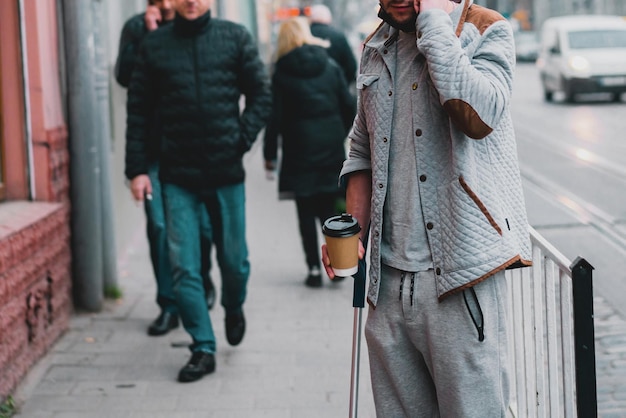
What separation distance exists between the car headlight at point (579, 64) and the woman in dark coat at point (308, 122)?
16587 mm

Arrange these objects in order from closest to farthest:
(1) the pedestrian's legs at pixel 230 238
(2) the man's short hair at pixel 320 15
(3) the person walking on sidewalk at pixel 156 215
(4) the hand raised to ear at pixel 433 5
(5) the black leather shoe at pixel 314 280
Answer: (4) the hand raised to ear at pixel 433 5 → (1) the pedestrian's legs at pixel 230 238 → (3) the person walking on sidewalk at pixel 156 215 → (5) the black leather shoe at pixel 314 280 → (2) the man's short hair at pixel 320 15

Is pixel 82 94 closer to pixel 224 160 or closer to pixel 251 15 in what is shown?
pixel 224 160

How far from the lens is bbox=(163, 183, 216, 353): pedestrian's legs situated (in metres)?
5.31

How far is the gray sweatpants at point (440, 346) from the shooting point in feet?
9.57

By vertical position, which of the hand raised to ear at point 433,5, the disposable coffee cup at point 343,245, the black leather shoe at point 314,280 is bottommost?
the black leather shoe at point 314,280

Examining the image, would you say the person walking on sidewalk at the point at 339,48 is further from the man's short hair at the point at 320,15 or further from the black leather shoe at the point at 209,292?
the black leather shoe at the point at 209,292

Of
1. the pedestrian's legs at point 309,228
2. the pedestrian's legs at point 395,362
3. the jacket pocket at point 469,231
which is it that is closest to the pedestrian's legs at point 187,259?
the pedestrian's legs at point 309,228

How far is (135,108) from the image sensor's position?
5.45 m

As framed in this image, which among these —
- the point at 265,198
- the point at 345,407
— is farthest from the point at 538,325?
the point at 265,198

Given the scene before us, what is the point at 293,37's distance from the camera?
739 cm

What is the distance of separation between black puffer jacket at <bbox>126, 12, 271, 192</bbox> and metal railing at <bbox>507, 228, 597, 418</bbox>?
72.3 inches

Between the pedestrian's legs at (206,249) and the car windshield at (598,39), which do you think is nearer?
the pedestrian's legs at (206,249)

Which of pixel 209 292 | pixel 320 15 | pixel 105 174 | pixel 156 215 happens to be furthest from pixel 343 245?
pixel 320 15

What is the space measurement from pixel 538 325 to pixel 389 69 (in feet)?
3.53
